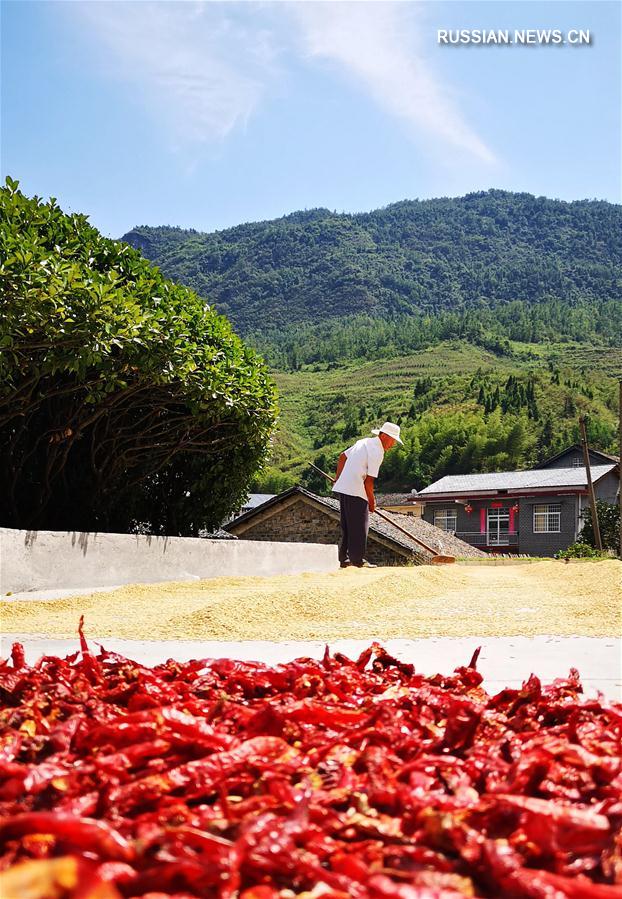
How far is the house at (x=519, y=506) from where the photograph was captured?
44.3 meters

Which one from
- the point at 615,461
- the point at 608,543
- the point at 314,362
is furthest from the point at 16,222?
the point at 314,362

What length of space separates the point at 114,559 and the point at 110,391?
4.95ft

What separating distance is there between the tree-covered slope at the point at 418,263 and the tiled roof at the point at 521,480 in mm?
70672

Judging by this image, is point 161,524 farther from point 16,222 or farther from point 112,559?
point 16,222

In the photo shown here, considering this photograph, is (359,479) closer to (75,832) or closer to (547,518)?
(75,832)

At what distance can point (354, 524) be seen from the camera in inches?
347

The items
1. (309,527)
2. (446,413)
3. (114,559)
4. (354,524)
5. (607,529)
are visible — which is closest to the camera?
(114,559)

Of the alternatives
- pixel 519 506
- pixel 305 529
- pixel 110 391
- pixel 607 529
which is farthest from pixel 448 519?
pixel 110 391

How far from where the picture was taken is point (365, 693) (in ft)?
7.13

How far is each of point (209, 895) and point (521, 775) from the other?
0.63 meters

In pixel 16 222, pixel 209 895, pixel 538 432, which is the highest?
pixel 538 432

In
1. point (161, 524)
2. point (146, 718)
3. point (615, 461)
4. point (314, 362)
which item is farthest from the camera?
point (314, 362)

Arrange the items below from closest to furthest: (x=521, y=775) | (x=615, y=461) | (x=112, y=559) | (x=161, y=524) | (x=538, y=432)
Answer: (x=521, y=775) → (x=112, y=559) → (x=161, y=524) → (x=615, y=461) → (x=538, y=432)

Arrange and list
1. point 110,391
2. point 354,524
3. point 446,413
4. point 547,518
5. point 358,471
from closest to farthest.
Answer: point 110,391, point 358,471, point 354,524, point 547,518, point 446,413
